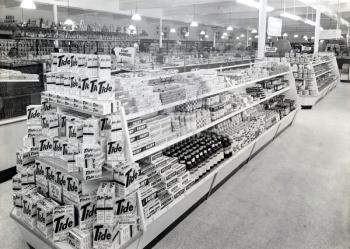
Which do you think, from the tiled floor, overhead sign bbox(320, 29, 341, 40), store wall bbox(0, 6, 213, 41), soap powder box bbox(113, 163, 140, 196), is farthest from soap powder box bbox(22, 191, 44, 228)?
overhead sign bbox(320, 29, 341, 40)

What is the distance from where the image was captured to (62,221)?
244 cm

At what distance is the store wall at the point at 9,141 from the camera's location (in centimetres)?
426

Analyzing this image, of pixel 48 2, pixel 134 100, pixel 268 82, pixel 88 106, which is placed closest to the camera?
pixel 88 106

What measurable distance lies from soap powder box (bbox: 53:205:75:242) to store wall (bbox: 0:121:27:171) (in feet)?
7.50

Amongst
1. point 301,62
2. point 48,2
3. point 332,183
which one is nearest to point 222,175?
point 332,183

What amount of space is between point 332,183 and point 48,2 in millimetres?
9604

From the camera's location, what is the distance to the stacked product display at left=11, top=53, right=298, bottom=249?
2428 mm

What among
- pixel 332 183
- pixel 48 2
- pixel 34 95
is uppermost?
pixel 48 2

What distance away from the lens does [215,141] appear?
13.3 feet

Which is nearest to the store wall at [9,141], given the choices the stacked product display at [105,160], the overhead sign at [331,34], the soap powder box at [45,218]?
the stacked product display at [105,160]

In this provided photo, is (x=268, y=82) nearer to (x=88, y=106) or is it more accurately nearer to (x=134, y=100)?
(x=134, y=100)

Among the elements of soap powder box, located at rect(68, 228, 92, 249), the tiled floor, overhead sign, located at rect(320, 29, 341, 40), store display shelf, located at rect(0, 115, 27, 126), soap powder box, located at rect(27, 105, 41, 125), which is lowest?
→ the tiled floor

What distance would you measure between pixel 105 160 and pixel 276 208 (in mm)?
2190

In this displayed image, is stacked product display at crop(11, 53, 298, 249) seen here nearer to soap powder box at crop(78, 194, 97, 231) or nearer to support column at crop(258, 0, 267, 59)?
soap powder box at crop(78, 194, 97, 231)
